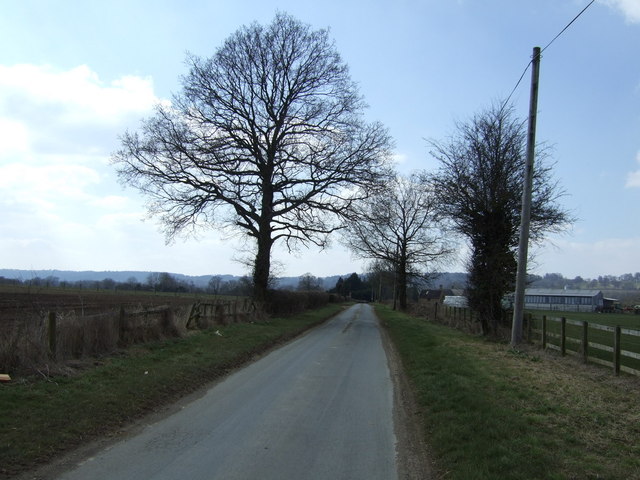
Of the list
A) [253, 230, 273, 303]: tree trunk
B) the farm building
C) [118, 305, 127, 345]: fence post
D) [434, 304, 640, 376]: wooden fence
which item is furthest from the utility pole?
the farm building

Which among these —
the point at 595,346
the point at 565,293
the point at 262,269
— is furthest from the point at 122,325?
the point at 565,293

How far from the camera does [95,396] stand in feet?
26.0

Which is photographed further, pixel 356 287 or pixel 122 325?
pixel 356 287

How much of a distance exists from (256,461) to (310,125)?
26.2 m

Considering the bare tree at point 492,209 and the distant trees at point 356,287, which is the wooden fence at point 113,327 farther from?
the distant trees at point 356,287

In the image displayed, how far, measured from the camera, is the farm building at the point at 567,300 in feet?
326

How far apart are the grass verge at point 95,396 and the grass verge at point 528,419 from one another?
445cm

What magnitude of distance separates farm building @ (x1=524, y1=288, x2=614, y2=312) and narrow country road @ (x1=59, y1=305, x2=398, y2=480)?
9754 centimetres

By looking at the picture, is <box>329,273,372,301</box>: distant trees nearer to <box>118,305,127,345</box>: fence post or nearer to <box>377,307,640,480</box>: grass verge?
<box>118,305,127,345</box>: fence post

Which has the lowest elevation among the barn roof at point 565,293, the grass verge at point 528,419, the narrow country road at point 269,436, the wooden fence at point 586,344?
the narrow country road at point 269,436

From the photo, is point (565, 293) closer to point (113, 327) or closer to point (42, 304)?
point (42, 304)

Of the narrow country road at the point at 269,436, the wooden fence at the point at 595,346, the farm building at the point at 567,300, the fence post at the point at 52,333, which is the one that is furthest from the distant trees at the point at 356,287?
the fence post at the point at 52,333

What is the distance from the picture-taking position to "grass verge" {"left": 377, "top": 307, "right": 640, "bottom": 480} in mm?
5328

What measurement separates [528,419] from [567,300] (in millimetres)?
109221
